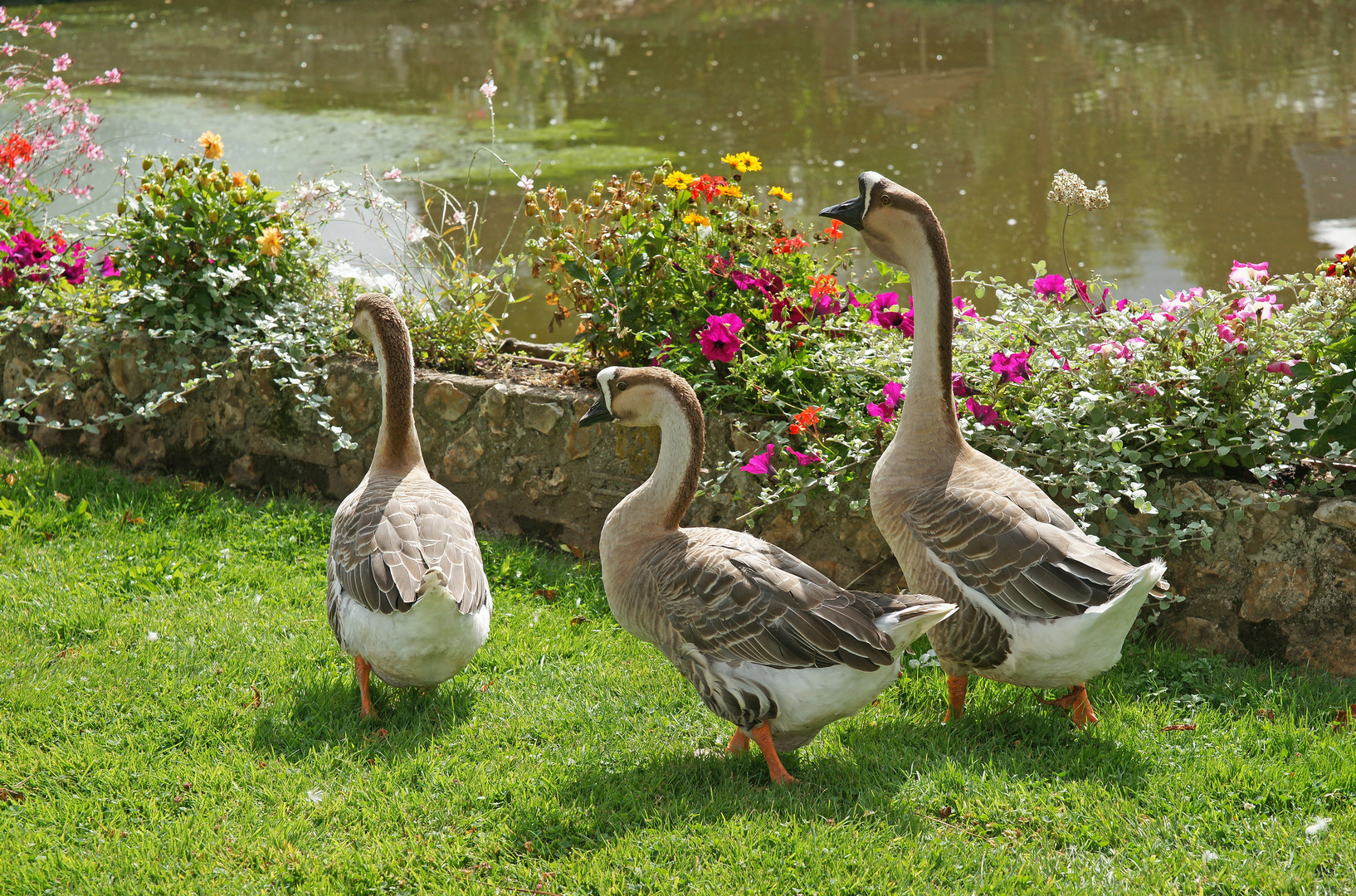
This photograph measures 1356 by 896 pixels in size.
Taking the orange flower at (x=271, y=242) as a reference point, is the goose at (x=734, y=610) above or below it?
below

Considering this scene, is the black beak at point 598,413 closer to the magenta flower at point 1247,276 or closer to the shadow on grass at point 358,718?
the shadow on grass at point 358,718

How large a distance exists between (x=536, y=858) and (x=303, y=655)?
5.63 ft

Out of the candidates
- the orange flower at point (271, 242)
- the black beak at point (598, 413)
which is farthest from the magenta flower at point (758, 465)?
the orange flower at point (271, 242)

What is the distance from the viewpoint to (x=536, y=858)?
319 centimetres

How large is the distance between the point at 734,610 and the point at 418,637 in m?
1.14

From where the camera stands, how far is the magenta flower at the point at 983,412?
4.51m

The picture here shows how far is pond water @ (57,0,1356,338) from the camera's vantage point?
1006cm

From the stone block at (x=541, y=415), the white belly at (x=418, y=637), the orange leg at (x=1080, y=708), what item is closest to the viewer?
the white belly at (x=418, y=637)

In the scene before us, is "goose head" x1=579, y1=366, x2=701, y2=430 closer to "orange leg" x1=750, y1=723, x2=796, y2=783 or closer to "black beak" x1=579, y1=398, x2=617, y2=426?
"black beak" x1=579, y1=398, x2=617, y2=426

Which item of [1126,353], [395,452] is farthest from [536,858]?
[1126,353]

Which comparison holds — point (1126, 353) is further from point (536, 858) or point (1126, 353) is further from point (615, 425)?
point (536, 858)

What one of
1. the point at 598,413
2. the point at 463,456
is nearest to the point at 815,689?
the point at 598,413

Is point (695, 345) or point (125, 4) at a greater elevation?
point (125, 4)

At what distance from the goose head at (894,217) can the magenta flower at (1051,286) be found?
95 cm
